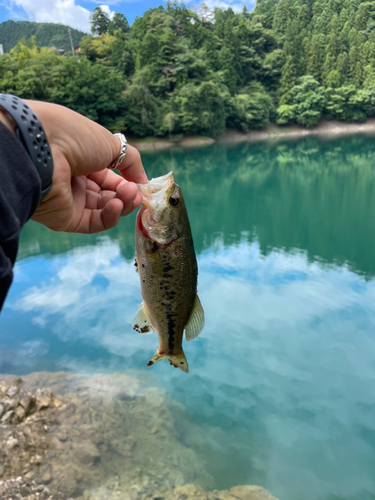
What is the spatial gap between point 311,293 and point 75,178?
24.4 ft

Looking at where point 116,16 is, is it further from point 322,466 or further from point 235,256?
point 322,466

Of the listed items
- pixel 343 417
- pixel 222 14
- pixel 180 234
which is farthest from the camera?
pixel 222 14

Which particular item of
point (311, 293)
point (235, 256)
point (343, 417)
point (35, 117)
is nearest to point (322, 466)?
point (343, 417)

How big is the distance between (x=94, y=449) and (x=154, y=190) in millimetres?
3878

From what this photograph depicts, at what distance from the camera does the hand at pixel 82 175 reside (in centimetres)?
130

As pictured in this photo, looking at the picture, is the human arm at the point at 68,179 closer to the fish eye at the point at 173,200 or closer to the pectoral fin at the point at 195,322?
the fish eye at the point at 173,200

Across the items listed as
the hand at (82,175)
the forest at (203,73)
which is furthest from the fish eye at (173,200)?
the forest at (203,73)

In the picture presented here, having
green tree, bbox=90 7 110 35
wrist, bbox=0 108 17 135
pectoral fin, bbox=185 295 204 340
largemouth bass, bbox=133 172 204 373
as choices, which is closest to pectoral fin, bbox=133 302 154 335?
largemouth bass, bbox=133 172 204 373

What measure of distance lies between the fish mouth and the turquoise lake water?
4008mm

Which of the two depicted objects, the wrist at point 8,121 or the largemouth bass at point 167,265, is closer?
the wrist at point 8,121

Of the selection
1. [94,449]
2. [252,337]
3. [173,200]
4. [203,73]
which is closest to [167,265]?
[173,200]

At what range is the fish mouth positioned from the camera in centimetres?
150

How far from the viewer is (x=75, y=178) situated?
1670 millimetres

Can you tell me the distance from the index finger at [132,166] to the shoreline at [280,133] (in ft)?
107
